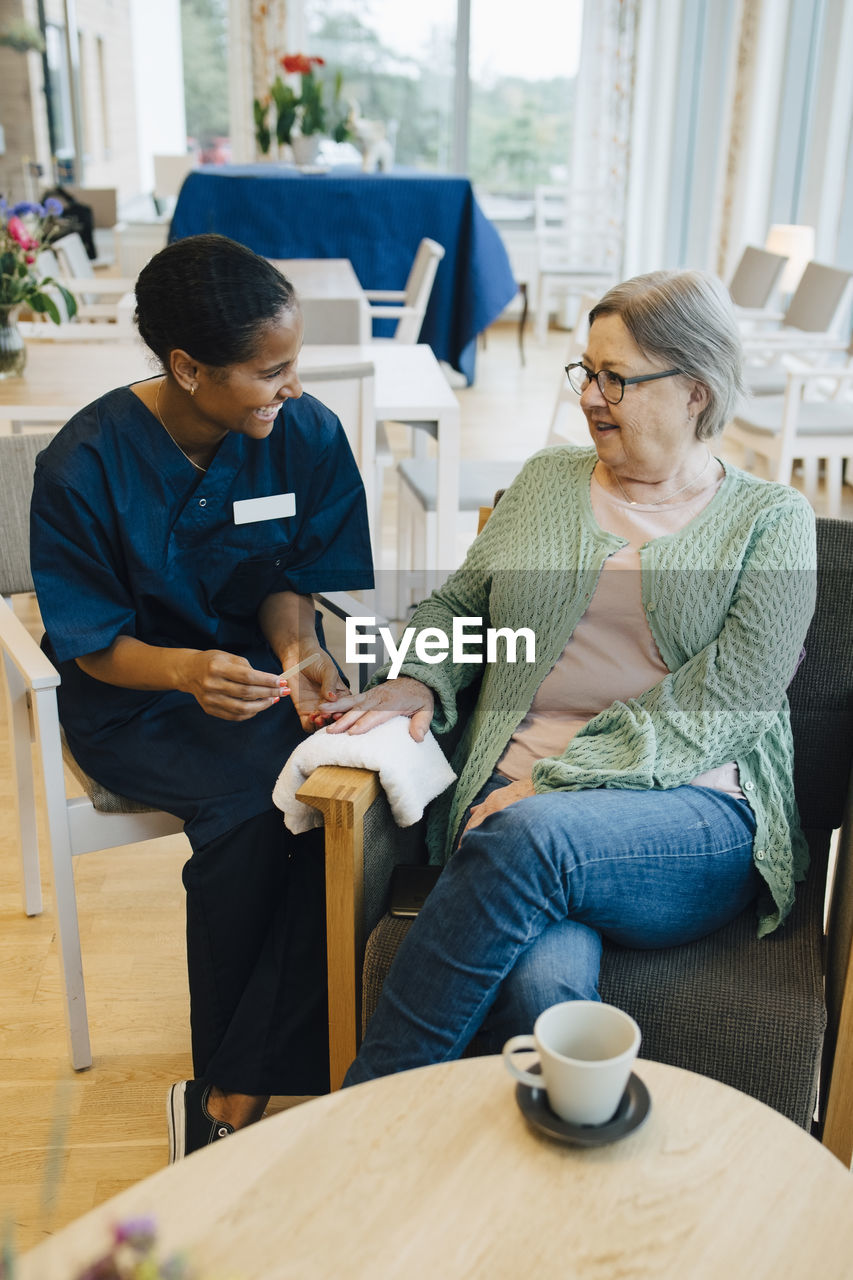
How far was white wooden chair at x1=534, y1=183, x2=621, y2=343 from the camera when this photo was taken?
7.26 metres

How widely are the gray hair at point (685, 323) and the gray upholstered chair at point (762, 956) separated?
0.25 m

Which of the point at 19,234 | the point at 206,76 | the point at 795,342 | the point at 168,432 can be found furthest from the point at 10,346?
the point at 206,76

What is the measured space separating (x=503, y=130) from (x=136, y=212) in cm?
260

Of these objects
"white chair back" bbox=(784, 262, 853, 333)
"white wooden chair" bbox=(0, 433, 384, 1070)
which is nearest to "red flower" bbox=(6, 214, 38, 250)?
"white wooden chair" bbox=(0, 433, 384, 1070)

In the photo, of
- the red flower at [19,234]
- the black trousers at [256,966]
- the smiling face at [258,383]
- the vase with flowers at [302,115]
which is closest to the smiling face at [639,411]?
the smiling face at [258,383]

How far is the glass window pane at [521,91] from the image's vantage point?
7719 millimetres

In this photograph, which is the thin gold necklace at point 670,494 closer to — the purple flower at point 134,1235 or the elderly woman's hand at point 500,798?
the elderly woman's hand at point 500,798

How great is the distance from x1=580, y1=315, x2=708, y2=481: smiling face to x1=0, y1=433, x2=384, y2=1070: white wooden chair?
458 millimetres

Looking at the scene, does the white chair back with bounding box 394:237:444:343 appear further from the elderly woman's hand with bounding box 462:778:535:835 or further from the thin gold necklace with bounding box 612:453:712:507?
the elderly woman's hand with bounding box 462:778:535:835

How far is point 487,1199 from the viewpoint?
85 centimetres

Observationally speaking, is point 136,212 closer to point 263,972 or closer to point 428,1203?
point 263,972

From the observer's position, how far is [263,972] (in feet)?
4.82

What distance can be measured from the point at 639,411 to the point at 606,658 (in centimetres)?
30

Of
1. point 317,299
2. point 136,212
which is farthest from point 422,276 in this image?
point 136,212
